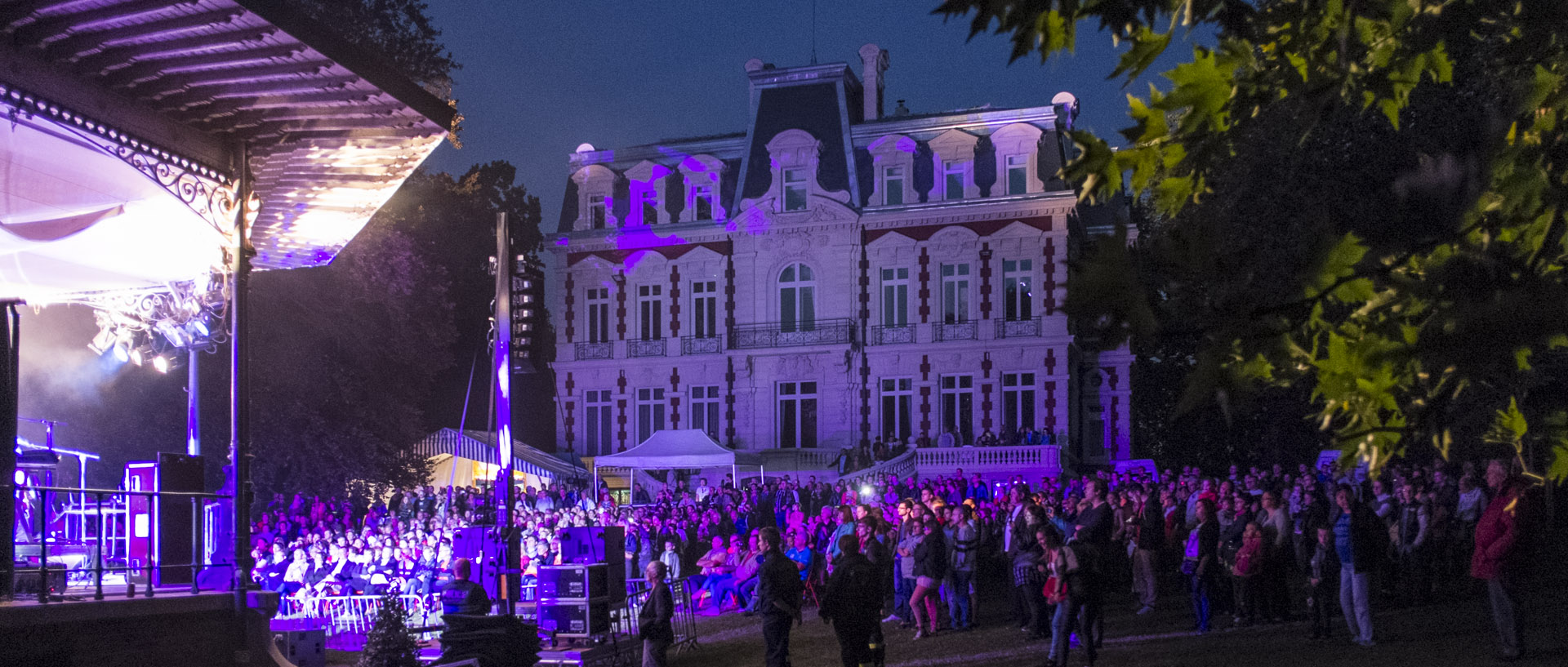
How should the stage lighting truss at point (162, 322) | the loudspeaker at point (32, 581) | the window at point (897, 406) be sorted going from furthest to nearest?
the window at point (897, 406), the stage lighting truss at point (162, 322), the loudspeaker at point (32, 581)

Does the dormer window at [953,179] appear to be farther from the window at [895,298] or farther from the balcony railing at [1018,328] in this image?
the balcony railing at [1018,328]

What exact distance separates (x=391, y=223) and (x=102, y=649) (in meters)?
20.4

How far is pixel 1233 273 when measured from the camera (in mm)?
2107

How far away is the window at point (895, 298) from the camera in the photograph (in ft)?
119

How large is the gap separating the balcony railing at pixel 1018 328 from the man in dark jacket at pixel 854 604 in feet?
82.9

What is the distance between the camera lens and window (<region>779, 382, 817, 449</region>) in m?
36.7

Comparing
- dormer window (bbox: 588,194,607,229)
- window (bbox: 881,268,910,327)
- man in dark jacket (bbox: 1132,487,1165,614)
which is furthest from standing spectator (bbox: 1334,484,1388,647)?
dormer window (bbox: 588,194,607,229)

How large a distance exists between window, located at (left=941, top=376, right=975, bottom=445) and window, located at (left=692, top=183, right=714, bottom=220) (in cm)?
887

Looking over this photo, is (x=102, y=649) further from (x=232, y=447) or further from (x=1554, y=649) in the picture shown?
(x=1554, y=649)

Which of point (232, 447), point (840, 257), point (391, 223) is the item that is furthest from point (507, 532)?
point (840, 257)

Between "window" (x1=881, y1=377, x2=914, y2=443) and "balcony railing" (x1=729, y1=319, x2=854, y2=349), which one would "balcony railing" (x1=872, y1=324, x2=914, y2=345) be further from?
"window" (x1=881, y1=377, x2=914, y2=443)

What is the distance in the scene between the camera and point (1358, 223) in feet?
7.09

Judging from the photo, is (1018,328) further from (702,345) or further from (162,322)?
(162,322)

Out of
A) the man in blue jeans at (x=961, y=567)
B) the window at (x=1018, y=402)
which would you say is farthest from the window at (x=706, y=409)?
the man in blue jeans at (x=961, y=567)
